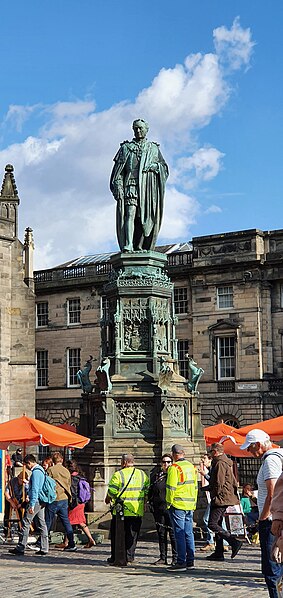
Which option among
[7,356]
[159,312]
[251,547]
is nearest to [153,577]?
[251,547]

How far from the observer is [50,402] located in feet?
153

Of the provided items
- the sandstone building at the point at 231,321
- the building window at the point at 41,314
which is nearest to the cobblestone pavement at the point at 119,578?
the sandstone building at the point at 231,321

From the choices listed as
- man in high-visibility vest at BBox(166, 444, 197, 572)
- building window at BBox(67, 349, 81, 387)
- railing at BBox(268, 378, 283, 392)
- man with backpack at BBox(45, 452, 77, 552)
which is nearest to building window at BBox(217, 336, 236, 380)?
railing at BBox(268, 378, 283, 392)

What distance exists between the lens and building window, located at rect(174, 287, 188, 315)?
1692 inches

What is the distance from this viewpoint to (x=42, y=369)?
47344 mm

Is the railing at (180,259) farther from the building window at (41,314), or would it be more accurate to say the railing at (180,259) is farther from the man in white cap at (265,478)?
the man in white cap at (265,478)

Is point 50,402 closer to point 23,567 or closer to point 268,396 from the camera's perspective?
point 268,396

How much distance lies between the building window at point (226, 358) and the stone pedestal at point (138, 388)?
2456 cm

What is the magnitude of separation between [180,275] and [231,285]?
285cm

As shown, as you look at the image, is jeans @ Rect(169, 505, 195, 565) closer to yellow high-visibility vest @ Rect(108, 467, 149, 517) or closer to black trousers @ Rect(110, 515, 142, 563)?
yellow high-visibility vest @ Rect(108, 467, 149, 517)

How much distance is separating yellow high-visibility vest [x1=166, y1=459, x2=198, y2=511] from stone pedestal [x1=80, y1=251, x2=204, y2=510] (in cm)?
329

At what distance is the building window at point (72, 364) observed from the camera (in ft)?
151

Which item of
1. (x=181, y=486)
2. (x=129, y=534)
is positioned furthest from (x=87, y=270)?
(x=181, y=486)

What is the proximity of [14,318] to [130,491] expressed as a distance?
24.2m
